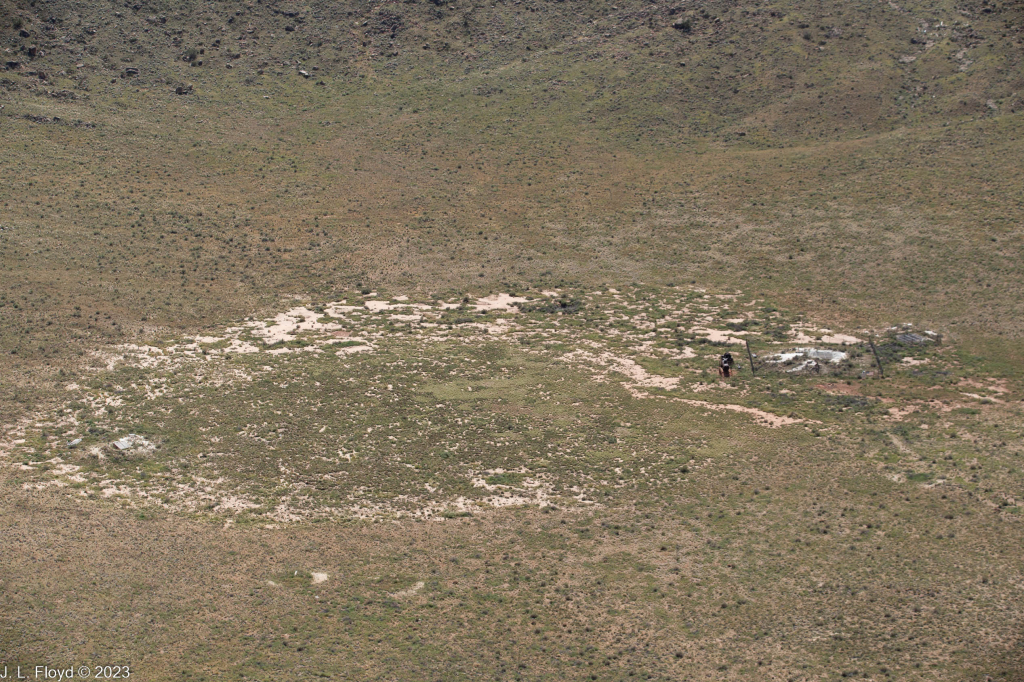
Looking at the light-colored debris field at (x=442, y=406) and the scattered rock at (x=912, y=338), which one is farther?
the scattered rock at (x=912, y=338)

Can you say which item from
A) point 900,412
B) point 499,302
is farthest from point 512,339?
point 900,412

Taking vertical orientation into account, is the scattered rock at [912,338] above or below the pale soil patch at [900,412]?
above

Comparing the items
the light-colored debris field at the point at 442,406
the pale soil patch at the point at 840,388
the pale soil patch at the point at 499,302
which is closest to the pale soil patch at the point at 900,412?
the light-colored debris field at the point at 442,406

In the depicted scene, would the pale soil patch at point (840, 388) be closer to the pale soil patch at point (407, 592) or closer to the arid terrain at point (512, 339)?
the arid terrain at point (512, 339)

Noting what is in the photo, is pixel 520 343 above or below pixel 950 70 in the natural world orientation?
below

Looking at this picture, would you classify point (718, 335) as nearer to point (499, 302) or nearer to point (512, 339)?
point (512, 339)

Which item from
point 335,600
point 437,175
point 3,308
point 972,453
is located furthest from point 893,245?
point 3,308

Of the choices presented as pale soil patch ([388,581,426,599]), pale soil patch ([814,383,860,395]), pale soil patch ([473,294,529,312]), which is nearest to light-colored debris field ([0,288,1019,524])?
pale soil patch ([814,383,860,395])

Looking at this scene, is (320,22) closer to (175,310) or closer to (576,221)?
(576,221)
